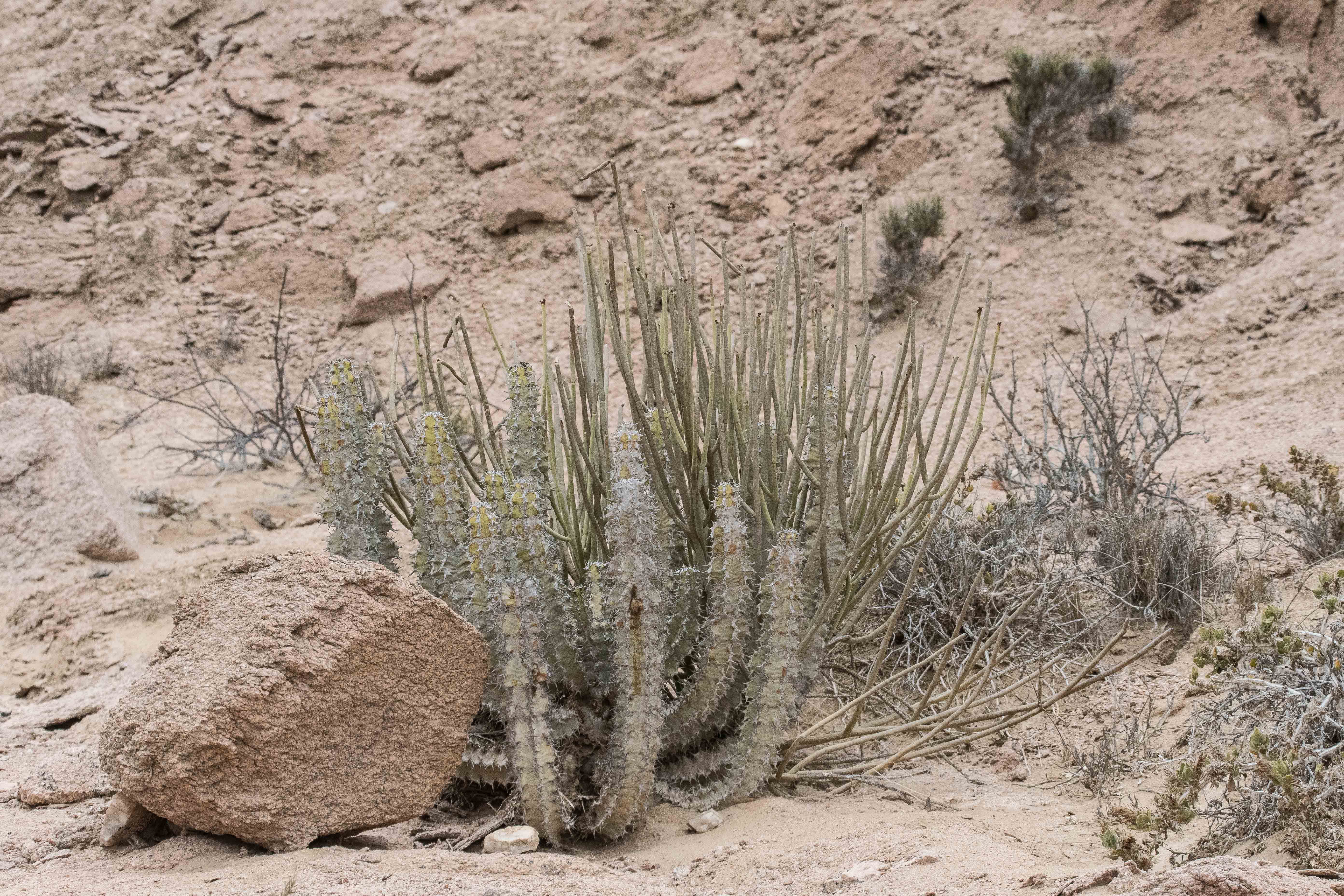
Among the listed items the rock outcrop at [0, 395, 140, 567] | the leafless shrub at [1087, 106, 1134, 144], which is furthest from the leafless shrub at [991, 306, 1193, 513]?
the rock outcrop at [0, 395, 140, 567]

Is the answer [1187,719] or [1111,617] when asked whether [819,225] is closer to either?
[1111,617]

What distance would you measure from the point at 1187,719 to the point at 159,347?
291 inches

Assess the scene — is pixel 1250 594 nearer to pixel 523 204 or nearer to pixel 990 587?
pixel 990 587

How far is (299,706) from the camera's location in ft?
6.84

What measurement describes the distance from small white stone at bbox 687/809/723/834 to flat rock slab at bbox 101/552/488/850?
0.47 meters

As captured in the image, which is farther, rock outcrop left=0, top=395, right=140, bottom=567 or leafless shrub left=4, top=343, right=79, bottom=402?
leafless shrub left=4, top=343, right=79, bottom=402

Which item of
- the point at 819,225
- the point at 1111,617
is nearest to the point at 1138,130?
the point at 819,225

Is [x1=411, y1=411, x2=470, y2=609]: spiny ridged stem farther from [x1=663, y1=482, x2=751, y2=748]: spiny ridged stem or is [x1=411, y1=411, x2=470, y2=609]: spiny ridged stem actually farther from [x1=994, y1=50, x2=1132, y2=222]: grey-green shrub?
[x1=994, y1=50, x2=1132, y2=222]: grey-green shrub

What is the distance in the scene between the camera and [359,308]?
26.6 feet

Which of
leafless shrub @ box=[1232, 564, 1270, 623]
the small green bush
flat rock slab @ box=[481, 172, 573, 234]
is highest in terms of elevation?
flat rock slab @ box=[481, 172, 573, 234]

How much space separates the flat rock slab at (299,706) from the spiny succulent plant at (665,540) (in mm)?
150

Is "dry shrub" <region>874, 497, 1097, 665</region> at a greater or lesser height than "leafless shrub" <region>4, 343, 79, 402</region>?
lesser

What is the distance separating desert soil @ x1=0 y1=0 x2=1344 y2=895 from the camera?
543cm

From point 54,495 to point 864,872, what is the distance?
4.20 metres
